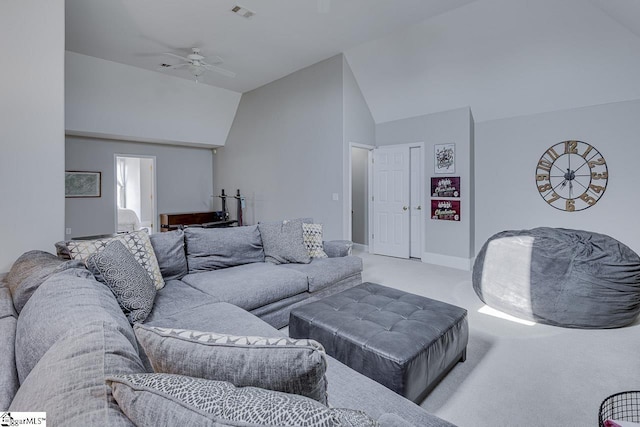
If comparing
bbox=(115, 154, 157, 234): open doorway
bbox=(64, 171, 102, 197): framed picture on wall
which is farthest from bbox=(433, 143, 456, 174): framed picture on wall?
bbox=(115, 154, 157, 234): open doorway

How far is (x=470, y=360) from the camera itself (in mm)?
2246

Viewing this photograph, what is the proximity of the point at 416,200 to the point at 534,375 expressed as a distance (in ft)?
12.2

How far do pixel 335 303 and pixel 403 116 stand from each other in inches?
169

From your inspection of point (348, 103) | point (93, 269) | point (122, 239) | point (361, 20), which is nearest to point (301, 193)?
point (348, 103)

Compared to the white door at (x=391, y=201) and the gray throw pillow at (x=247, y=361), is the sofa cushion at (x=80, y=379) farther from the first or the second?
the white door at (x=391, y=201)

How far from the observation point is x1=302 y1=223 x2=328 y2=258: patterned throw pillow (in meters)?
3.48

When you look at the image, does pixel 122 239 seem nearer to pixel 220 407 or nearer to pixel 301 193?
pixel 220 407

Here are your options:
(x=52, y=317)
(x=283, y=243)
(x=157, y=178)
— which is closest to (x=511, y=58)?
(x=283, y=243)

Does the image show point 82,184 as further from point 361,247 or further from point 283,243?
point 361,247

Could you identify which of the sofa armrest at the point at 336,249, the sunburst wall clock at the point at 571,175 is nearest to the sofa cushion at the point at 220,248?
the sofa armrest at the point at 336,249

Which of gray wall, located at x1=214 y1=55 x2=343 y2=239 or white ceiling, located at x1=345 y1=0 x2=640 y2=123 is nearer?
white ceiling, located at x1=345 y1=0 x2=640 y2=123

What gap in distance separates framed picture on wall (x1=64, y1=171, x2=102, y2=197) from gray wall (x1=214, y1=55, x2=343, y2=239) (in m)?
2.70

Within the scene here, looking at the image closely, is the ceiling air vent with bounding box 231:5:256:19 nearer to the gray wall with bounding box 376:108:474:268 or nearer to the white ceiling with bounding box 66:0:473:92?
the white ceiling with bounding box 66:0:473:92

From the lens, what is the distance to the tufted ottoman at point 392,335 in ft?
5.29
